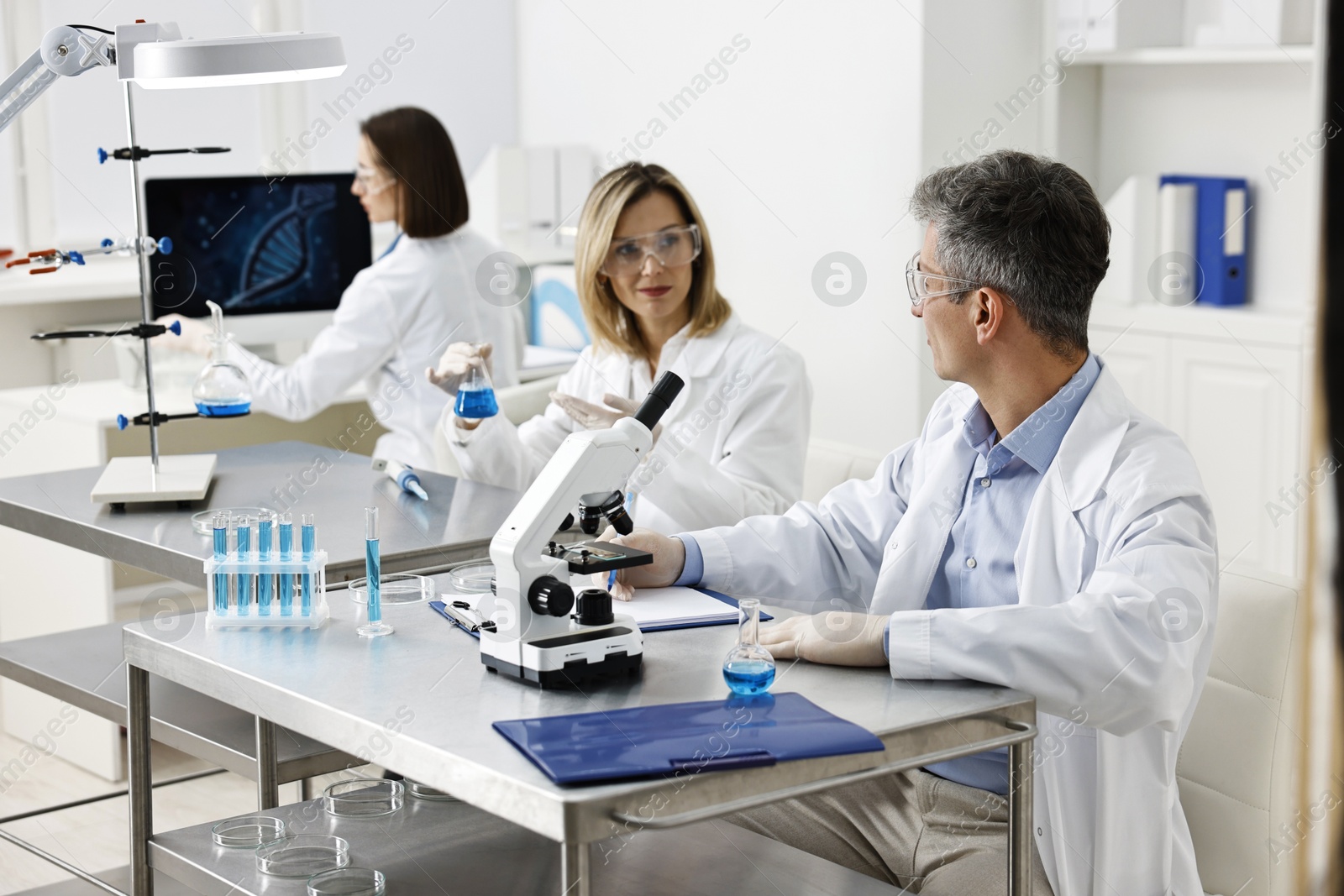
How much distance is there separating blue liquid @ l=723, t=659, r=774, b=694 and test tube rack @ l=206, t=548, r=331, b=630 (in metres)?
0.53

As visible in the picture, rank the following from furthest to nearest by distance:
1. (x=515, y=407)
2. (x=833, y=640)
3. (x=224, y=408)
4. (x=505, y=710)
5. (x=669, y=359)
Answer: (x=515, y=407) < (x=669, y=359) < (x=224, y=408) < (x=833, y=640) < (x=505, y=710)

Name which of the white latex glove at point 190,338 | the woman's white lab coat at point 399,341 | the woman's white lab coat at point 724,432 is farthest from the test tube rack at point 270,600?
the white latex glove at point 190,338

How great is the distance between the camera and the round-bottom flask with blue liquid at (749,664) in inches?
53.0

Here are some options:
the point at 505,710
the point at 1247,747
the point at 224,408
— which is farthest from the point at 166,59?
the point at 1247,747

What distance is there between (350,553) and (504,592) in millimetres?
674

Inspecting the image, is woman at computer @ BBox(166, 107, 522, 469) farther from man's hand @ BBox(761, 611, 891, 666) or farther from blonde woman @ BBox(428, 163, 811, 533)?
man's hand @ BBox(761, 611, 891, 666)

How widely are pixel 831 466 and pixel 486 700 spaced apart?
124cm

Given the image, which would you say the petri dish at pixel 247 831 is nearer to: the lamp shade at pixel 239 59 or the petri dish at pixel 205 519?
the petri dish at pixel 205 519

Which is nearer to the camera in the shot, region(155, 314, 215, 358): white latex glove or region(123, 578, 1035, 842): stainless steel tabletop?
region(123, 578, 1035, 842): stainless steel tabletop

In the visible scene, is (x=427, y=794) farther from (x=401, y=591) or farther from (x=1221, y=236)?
(x=1221, y=236)

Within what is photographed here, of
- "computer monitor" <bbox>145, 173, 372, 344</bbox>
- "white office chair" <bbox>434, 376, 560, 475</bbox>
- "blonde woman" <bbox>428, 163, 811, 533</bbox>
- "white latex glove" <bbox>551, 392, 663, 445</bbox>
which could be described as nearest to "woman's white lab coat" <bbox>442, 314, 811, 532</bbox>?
"blonde woman" <bbox>428, 163, 811, 533</bbox>

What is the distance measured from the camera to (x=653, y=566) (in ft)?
5.75

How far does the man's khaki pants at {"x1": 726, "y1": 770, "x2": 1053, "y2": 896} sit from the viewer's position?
1.58 m

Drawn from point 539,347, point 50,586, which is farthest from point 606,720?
point 539,347
